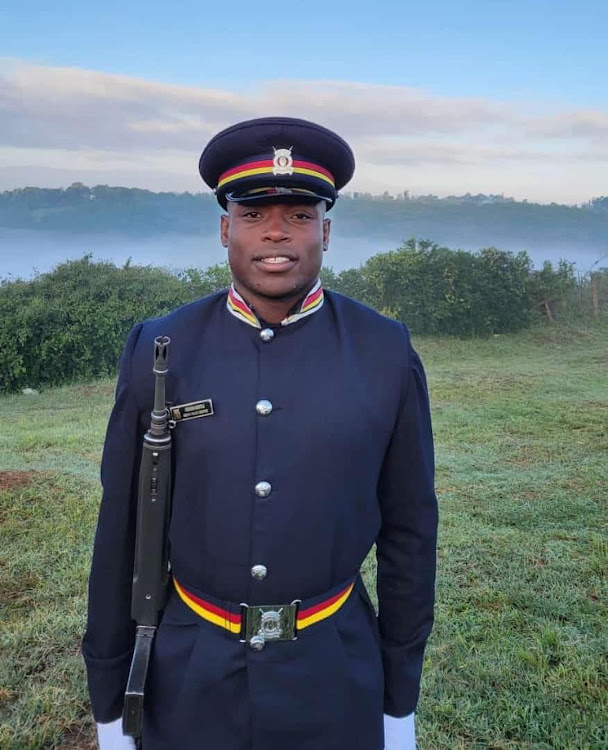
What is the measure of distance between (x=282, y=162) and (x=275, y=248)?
0.19m

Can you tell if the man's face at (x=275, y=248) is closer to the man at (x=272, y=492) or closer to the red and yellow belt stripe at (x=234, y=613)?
the man at (x=272, y=492)

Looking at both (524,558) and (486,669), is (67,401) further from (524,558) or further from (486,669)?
(486,669)

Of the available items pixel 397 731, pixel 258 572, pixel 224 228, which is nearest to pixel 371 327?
pixel 224 228

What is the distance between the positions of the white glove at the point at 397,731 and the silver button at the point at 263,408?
2.53ft

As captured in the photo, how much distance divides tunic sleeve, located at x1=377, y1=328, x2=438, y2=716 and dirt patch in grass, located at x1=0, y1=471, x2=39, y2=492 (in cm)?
381

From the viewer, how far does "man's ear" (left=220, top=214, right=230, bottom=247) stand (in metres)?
1.44

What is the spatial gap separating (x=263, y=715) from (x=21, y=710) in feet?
4.95

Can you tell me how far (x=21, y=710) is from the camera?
7.98 feet

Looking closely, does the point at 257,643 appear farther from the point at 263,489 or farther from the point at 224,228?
the point at 224,228

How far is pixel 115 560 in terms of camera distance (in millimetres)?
1462

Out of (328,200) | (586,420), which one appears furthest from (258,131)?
(586,420)

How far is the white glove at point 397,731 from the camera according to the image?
1.55m

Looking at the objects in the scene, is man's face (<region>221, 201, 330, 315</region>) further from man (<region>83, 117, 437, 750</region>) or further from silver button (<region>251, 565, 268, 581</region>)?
silver button (<region>251, 565, 268, 581</region>)

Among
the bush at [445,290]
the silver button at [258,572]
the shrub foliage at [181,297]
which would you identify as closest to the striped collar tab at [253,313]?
the silver button at [258,572]
